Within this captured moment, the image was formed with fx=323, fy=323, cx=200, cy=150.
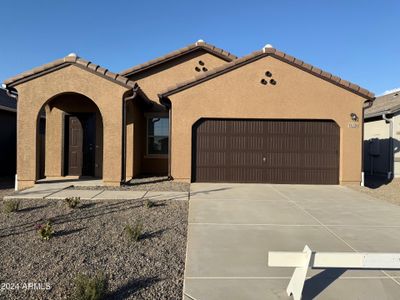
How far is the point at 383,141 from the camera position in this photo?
16.2 metres

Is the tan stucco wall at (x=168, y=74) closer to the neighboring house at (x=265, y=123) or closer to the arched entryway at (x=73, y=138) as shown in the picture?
the neighboring house at (x=265, y=123)

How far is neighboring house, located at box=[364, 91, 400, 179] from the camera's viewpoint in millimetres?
15188

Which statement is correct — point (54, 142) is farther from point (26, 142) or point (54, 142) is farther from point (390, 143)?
point (390, 143)

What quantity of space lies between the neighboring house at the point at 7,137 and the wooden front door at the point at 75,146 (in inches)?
173

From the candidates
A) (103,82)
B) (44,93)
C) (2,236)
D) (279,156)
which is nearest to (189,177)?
(279,156)

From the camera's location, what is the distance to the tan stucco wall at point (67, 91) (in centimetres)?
1046

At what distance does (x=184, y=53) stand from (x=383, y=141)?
10.8 m

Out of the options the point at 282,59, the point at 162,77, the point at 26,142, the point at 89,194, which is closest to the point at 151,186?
the point at 89,194

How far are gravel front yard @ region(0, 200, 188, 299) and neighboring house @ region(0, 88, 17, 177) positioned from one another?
9516 millimetres

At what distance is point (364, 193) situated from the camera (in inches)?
412

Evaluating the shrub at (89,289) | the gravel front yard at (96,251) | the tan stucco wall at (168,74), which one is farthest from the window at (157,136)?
the shrub at (89,289)

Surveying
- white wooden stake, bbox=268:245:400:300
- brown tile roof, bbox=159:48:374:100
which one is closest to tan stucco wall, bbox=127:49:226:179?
brown tile roof, bbox=159:48:374:100

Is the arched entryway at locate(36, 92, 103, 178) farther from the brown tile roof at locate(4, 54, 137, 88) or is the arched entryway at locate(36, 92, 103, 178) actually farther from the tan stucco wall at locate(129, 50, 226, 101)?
the tan stucco wall at locate(129, 50, 226, 101)

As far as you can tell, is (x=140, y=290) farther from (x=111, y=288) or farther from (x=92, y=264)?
(x=92, y=264)
